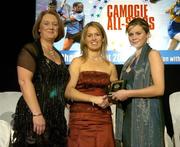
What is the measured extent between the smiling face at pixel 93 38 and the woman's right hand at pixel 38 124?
0.64 meters

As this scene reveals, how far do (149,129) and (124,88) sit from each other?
0.30 m

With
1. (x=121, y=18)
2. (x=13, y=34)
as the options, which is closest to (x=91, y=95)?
(x=121, y=18)

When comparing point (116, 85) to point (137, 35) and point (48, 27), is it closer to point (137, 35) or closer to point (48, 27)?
point (137, 35)

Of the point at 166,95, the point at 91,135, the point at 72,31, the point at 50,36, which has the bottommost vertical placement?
the point at 91,135

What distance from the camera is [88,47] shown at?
7.72ft

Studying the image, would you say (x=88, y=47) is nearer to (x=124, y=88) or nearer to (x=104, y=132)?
(x=124, y=88)

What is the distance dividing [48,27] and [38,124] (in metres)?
0.60

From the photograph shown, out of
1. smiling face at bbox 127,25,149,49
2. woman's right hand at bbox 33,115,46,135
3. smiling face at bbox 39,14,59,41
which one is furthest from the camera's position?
smiling face at bbox 127,25,149,49

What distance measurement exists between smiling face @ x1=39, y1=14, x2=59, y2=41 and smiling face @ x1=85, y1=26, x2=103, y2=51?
268mm

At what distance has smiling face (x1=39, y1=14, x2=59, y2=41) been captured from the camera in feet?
6.93

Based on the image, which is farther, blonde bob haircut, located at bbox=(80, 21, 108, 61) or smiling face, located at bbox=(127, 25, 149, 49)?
blonde bob haircut, located at bbox=(80, 21, 108, 61)

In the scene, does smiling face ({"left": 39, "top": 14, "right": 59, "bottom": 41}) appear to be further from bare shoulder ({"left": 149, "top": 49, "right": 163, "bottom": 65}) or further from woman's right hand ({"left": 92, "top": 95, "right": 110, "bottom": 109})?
bare shoulder ({"left": 149, "top": 49, "right": 163, "bottom": 65})

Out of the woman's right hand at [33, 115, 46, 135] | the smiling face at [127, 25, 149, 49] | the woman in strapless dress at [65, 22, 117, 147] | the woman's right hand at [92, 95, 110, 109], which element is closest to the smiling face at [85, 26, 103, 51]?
the woman in strapless dress at [65, 22, 117, 147]

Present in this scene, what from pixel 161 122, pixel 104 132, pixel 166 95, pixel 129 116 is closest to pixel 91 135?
pixel 104 132
